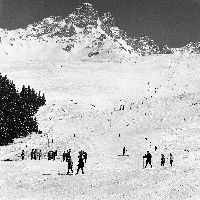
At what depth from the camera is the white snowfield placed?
34.2m

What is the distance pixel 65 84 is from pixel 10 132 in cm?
6810

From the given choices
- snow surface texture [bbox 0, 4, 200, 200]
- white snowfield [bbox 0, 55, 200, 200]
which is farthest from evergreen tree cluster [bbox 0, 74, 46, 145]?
snow surface texture [bbox 0, 4, 200, 200]

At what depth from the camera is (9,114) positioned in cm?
8688

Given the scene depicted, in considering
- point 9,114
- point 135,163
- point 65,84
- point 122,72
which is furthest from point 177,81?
point 135,163

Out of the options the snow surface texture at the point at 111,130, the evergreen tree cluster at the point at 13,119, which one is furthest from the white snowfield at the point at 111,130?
the evergreen tree cluster at the point at 13,119

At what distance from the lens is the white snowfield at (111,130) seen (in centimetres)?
3419

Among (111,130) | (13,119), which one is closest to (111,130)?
(111,130)

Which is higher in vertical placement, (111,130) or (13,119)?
(13,119)

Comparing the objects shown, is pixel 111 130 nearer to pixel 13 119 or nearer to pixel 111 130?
pixel 111 130

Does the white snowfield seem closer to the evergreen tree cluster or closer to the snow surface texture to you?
the snow surface texture

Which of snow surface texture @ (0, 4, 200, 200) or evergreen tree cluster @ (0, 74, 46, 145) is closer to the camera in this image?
snow surface texture @ (0, 4, 200, 200)

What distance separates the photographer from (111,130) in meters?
79.7

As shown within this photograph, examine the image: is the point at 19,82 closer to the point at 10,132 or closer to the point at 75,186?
the point at 10,132

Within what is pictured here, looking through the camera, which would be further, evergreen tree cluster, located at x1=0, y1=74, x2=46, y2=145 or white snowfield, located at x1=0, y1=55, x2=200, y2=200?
evergreen tree cluster, located at x1=0, y1=74, x2=46, y2=145
